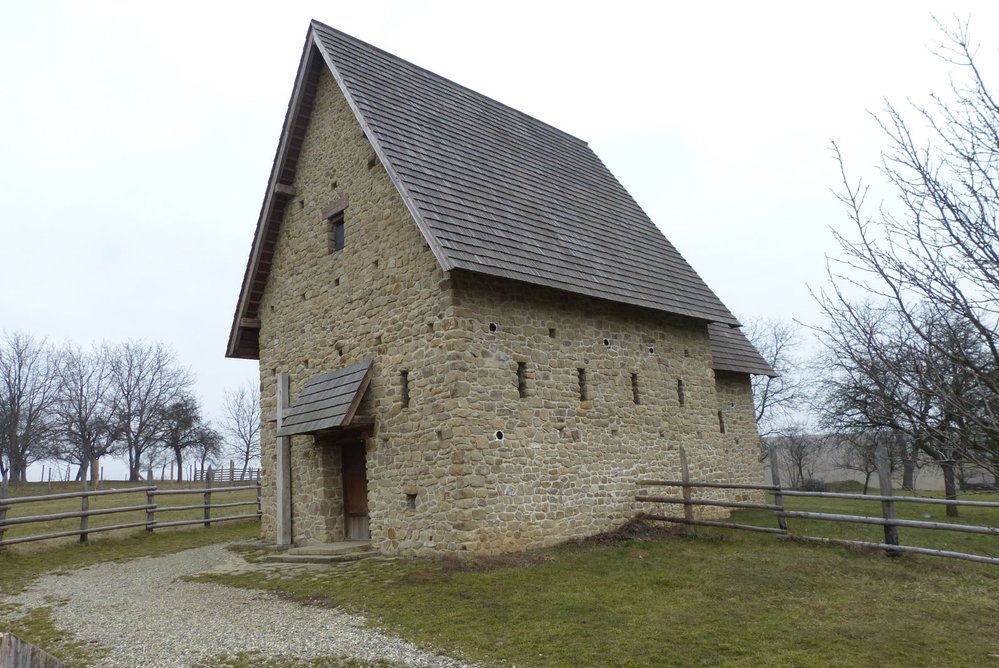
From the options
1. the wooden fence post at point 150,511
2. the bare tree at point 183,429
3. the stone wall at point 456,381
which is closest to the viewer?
the stone wall at point 456,381

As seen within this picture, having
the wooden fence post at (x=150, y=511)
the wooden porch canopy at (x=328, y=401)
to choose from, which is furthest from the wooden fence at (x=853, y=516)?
the wooden fence post at (x=150, y=511)

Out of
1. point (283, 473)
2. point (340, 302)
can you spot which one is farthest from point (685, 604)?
point (283, 473)

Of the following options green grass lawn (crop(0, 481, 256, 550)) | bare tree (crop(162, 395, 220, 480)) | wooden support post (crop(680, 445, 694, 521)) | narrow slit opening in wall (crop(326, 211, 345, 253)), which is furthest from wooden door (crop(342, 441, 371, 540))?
bare tree (crop(162, 395, 220, 480))

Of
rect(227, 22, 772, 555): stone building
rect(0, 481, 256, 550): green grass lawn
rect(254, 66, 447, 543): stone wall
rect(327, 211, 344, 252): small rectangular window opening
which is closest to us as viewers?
rect(227, 22, 772, 555): stone building

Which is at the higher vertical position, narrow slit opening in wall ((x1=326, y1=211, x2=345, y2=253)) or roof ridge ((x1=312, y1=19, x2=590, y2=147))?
roof ridge ((x1=312, y1=19, x2=590, y2=147))

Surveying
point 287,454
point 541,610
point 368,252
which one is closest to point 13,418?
point 287,454

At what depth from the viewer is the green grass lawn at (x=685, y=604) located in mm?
5812

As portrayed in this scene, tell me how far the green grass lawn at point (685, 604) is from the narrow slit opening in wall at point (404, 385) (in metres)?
2.66

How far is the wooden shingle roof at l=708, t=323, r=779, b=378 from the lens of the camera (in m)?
17.7

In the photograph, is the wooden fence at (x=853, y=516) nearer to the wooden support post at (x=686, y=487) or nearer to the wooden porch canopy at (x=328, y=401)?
the wooden support post at (x=686, y=487)

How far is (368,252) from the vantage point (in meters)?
12.3

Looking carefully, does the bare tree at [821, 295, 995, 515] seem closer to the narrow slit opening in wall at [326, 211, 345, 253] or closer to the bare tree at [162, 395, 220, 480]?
the narrow slit opening in wall at [326, 211, 345, 253]

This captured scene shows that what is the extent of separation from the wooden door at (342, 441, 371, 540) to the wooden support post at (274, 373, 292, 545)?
1310mm

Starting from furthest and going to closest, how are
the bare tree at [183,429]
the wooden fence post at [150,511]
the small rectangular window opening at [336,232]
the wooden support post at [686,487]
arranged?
the bare tree at [183,429] < the wooden fence post at [150,511] < the small rectangular window opening at [336,232] < the wooden support post at [686,487]
